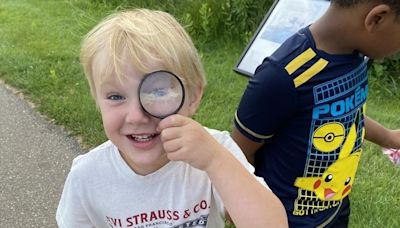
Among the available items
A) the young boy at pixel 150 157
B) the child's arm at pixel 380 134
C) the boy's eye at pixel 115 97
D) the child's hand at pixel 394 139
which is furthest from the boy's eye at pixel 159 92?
the child's hand at pixel 394 139

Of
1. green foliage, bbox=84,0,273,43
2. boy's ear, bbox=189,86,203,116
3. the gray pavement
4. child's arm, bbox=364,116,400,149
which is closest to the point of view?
boy's ear, bbox=189,86,203,116

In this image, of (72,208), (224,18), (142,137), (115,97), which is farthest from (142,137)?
(224,18)

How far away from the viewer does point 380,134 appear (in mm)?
Result: 2357

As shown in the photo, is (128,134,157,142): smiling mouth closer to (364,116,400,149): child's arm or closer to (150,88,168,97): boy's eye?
(150,88,168,97): boy's eye

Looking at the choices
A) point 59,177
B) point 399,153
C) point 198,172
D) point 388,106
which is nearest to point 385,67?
point 388,106

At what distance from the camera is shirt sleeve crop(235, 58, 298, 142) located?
1.81 meters

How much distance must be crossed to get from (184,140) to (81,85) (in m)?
3.57

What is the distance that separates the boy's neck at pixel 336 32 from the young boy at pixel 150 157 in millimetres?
499

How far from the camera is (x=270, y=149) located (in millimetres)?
2055

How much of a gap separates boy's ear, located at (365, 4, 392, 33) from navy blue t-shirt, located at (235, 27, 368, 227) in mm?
143

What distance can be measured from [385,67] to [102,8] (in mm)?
3352

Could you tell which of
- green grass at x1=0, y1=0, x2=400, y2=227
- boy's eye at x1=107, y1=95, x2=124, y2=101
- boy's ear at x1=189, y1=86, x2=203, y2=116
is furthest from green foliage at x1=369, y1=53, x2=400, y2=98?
boy's eye at x1=107, y1=95, x2=124, y2=101

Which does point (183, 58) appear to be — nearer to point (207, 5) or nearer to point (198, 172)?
point (198, 172)

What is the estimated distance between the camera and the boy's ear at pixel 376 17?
1.71m
